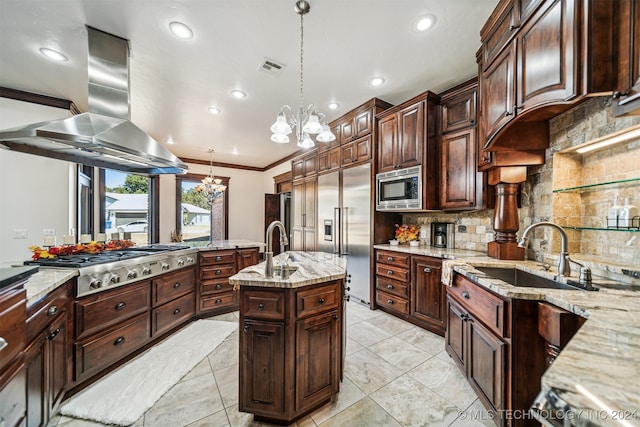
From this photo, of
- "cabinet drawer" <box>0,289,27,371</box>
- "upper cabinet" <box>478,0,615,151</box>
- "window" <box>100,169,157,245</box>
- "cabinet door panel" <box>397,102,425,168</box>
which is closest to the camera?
"cabinet drawer" <box>0,289,27,371</box>

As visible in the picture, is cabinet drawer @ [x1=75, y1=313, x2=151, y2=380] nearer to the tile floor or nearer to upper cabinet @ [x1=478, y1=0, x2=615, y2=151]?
the tile floor

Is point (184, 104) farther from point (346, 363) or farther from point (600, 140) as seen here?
point (600, 140)

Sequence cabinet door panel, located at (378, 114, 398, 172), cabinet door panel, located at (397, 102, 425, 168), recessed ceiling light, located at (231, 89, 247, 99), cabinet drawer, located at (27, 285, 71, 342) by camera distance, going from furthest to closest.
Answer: cabinet door panel, located at (378, 114, 398, 172), recessed ceiling light, located at (231, 89, 247, 99), cabinet door panel, located at (397, 102, 425, 168), cabinet drawer, located at (27, 285, 71, 342)

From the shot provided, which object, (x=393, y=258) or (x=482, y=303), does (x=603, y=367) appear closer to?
(x=482, y=303)

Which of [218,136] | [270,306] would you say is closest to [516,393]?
[270,306]

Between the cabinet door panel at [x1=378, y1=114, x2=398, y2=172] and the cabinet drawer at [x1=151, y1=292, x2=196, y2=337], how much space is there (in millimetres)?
2989

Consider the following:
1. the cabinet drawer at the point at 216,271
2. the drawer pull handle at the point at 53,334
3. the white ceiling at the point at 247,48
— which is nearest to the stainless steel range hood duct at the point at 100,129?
the white ceiling at the point at 247,48

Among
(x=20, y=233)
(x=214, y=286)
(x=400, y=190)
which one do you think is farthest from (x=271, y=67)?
(x=20, y=233)

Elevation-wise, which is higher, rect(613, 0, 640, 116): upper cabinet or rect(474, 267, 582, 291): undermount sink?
rect(613, 0, 640, 116): upper cabinet

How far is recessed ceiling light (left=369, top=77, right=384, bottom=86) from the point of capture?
2.78 m

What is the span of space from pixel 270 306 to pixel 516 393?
4.72ft

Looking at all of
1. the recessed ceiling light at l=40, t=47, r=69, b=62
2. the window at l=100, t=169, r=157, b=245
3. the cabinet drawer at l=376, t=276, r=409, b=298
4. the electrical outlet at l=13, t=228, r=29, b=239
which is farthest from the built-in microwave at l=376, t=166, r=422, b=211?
the electrical outlet at l=13, t=228, r=29, b=239

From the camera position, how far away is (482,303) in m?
1.56

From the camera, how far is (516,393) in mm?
1311
